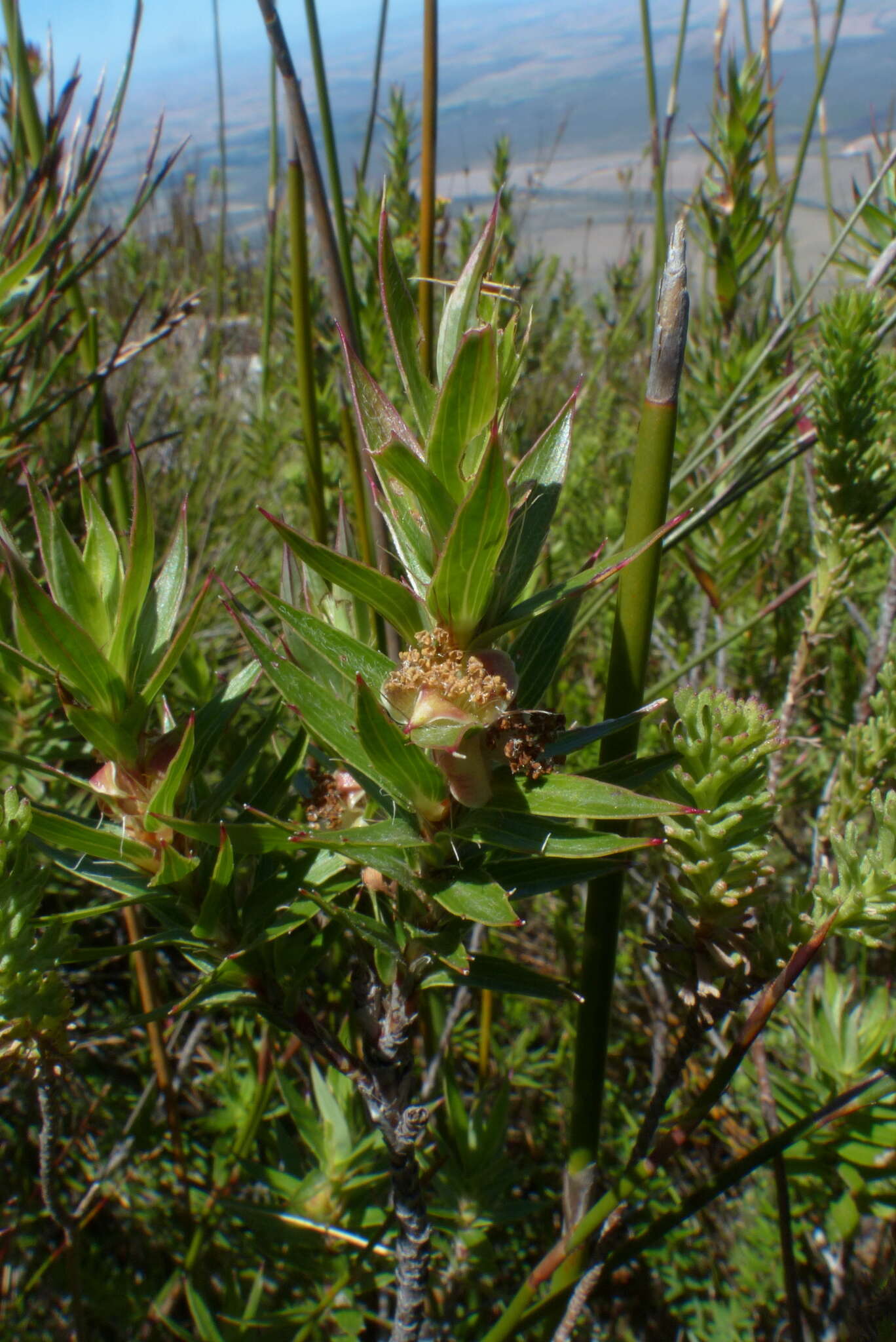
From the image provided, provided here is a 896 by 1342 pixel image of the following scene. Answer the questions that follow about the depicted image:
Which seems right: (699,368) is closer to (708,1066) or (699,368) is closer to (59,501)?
(59,501)

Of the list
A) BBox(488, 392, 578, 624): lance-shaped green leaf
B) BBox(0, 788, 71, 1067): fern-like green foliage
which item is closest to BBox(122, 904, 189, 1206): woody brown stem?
BBox(0, 788, 71, 1067): fern-like green foliage

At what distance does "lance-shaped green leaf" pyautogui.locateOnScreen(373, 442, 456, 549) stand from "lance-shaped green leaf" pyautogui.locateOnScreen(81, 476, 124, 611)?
0.65ft

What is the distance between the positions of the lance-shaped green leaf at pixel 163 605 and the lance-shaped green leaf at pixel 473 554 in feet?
0.63

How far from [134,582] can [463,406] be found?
24 cm

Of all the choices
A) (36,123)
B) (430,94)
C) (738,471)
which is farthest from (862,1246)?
(36,123)

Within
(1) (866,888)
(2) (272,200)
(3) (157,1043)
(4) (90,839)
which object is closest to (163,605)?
(4) (90,839)

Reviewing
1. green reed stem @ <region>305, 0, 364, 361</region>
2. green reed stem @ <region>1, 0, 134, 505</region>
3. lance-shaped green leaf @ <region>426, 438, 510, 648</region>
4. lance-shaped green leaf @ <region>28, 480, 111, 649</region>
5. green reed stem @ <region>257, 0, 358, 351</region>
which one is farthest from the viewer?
green reed stem @ <region>1, 0, 134, 505</region>

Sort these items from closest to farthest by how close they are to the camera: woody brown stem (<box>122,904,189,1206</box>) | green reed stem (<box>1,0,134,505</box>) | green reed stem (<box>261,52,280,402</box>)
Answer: green reed stem (<box>1,0,134,505</box>)
woody brown stem (<box>122,904,189,1206</box>)
green reed stem (<box>261,52,280,402</box>)

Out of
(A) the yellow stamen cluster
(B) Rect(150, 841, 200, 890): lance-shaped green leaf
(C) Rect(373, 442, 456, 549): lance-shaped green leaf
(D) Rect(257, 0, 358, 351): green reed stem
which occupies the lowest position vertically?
(B) Rect(150, 841, 200, 890): lance-shaped green leaf

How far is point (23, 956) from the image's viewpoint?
1.93 ft

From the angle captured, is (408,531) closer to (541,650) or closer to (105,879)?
(541,650)

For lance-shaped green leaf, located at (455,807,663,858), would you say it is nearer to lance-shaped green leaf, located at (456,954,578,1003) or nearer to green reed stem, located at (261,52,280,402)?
lance-shaped green leaf, located at (456,954,578,1003)

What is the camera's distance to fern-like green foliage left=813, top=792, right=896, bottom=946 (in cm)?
58

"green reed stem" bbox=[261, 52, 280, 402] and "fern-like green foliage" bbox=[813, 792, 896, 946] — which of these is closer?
"fern-like green foliage" bbox=[813, 792, 896, 946]
